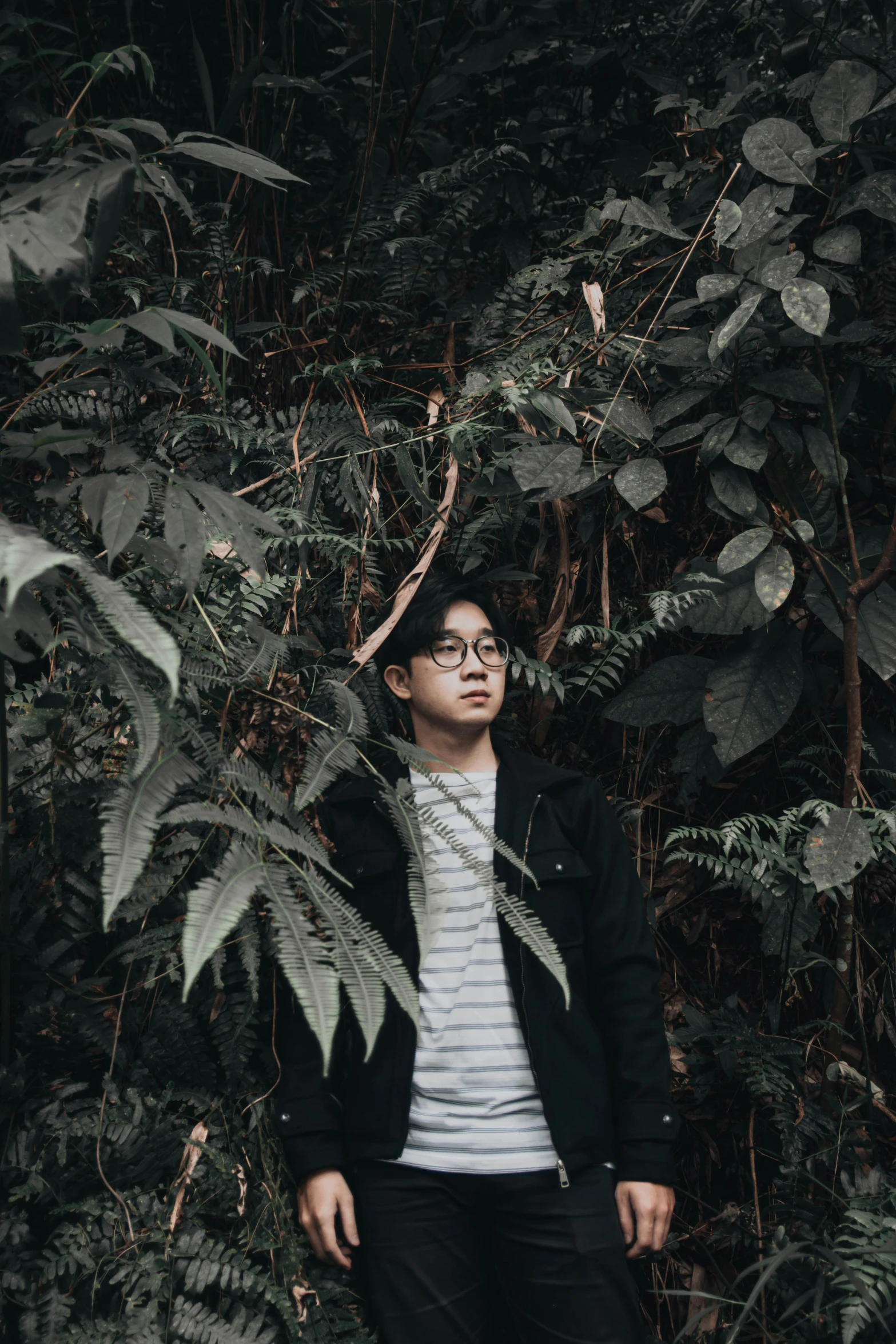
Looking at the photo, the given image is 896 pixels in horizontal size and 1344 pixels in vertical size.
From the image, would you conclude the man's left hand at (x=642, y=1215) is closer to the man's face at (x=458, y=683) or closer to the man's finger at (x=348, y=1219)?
the man's finger at (x=348, y=1219)

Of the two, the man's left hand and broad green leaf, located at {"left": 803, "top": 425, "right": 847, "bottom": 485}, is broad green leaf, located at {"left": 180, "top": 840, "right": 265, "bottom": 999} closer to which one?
the man's left hand

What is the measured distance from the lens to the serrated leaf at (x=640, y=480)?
2068mm

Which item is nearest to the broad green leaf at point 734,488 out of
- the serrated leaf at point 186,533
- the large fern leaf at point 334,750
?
the large fern leaf at point 334,750

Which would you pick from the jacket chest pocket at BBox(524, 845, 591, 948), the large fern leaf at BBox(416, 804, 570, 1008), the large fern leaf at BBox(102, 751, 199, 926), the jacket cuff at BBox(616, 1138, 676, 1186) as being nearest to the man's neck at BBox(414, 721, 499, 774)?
the jacket chest pocket at BBox(524, 845, 591, 948)

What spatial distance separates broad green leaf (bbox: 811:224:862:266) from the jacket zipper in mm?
1315

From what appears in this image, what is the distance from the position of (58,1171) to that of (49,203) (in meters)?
1.59

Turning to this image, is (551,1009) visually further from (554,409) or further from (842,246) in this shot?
(842,246)

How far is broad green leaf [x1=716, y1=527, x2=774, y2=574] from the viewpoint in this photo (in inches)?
79.4

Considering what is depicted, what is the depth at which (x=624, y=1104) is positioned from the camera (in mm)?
1781

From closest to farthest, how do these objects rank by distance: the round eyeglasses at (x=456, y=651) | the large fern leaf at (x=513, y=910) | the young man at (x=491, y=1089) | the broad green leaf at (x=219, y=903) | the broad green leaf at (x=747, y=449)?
the broad green leaf at (x=219, y=903) → the large fern leaf at (x=513, y=910) → the young man at (x=491, y=1089) → the round eyeglasses at (x=456, y=651) → the broad green leaf at (x=747, y=449)

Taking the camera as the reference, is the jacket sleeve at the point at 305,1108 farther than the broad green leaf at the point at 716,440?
No

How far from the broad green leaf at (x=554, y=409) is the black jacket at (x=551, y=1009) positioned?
2.38ft

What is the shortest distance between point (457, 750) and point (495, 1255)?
942 millimetres

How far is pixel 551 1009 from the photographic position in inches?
69.9
